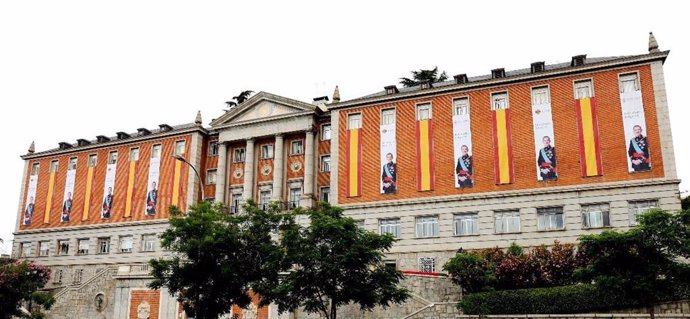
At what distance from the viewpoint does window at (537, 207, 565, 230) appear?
41.6 metres

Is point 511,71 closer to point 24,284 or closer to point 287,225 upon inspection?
point 287,225

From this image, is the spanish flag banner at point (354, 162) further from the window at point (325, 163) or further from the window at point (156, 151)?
the window at point (156, 151)

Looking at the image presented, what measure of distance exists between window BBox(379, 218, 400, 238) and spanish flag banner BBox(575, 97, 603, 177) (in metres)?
13.6

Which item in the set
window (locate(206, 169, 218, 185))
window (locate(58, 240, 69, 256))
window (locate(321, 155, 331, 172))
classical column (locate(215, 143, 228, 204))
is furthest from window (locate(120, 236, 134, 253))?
window (locate(321, 155, 331, 172))

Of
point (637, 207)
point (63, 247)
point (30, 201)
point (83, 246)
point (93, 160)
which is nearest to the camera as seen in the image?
point (637, 207)

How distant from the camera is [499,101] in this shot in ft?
149

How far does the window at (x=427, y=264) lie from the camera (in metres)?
44.0

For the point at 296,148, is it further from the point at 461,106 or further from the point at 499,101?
the point at 499,101

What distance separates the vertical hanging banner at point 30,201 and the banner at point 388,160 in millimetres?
39763

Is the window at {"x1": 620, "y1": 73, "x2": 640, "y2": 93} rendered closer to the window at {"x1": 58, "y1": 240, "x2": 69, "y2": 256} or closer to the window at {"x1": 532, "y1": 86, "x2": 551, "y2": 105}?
the window at {"x1": 532, "y1": 86, "x2": 551, "y2": 105}

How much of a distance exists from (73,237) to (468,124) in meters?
40.4

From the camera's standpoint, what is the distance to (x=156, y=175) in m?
58.4

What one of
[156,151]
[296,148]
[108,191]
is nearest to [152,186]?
[156,151]

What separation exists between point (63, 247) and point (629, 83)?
5307 cm
